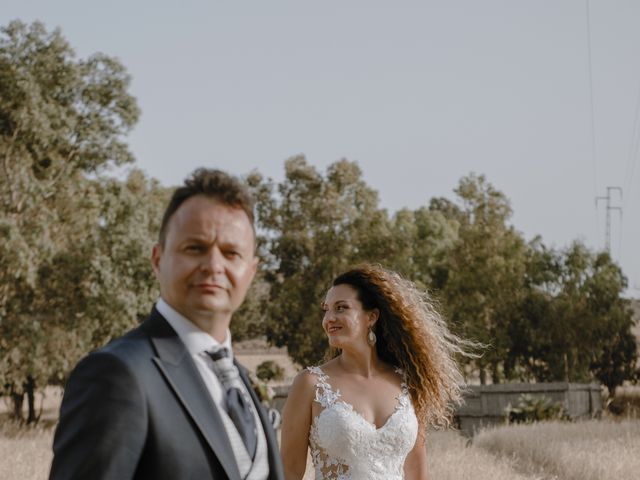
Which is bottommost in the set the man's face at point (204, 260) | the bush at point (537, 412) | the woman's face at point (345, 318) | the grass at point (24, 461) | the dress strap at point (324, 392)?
the bush at point (537, 412)

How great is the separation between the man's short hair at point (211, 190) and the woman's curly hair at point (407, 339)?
14.5 feet

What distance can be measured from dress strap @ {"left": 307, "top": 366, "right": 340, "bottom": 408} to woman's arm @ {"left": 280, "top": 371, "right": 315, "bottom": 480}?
1.7 inches

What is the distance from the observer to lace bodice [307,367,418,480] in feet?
21.6

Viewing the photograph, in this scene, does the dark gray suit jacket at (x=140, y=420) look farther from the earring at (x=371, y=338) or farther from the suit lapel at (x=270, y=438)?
the earring at (x=371, y=338)

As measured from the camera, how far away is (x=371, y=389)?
6941mm

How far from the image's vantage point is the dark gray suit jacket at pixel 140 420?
2.36 meters

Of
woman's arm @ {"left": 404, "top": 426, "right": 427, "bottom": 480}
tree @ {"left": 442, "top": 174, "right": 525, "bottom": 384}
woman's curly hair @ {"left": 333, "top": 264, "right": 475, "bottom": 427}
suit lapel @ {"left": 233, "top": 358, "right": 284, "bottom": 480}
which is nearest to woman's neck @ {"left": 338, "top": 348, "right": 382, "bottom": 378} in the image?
woman's curly hair @ {"left": 333, "top": 264, "right": 475, "bottom": 427}

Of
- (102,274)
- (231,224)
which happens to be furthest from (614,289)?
(231,224)

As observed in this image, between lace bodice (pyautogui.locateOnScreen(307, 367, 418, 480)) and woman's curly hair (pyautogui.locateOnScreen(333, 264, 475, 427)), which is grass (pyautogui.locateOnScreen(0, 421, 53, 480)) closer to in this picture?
lace bodice (pyautogui.locateOnScreen(307, 367, 418, 480))

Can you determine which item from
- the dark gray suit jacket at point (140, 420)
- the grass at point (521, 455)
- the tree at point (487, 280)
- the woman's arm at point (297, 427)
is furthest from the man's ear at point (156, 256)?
the tree at point (487, 280)

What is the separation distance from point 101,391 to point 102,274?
27427 mm

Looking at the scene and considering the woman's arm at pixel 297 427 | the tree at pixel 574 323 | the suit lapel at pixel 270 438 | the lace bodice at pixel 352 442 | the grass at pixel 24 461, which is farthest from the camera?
the tree at pixel 574 323

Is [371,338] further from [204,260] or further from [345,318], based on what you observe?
[204,260]

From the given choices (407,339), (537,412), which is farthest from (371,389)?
(537,412)
